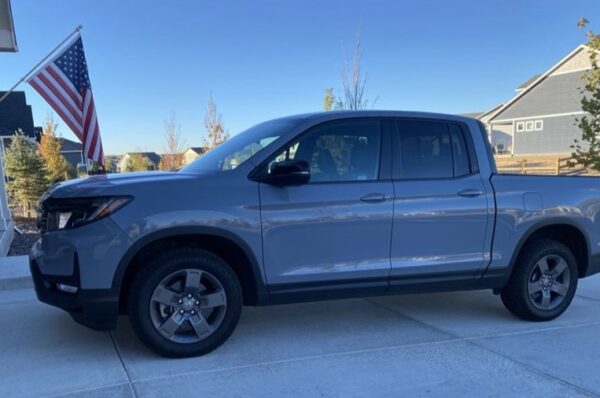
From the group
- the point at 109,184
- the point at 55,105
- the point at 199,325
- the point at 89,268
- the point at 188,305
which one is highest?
the point at 55,105

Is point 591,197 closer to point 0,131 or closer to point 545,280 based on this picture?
point 545,280

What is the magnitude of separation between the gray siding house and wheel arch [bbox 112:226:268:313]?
3335 cm

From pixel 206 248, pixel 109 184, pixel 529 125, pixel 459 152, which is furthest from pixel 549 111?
pixel 109 184

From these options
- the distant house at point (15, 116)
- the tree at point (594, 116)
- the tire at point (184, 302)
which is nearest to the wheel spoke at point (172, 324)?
the tire at point (184, 302)

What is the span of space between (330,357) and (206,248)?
51.5 inches

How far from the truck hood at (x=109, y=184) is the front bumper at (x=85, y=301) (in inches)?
21.4

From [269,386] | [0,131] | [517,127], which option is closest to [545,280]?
[269,386]

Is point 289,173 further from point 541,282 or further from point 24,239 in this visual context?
point 24,239

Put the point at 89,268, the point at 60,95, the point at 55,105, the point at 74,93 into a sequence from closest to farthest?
1. the point at 89,268
2. the point at 55,105
3. the point at 60,95
4. the point at 74,93

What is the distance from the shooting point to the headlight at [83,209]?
3785 mm

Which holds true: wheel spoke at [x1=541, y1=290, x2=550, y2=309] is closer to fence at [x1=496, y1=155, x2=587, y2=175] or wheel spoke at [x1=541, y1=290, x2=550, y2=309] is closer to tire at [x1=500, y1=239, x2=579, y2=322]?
tire at [x1=500, y1=239, x2=579, y2=322]

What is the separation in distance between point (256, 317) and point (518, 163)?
2505 centimetres

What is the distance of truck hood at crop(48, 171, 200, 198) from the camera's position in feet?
12.6

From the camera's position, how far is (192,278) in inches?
158
